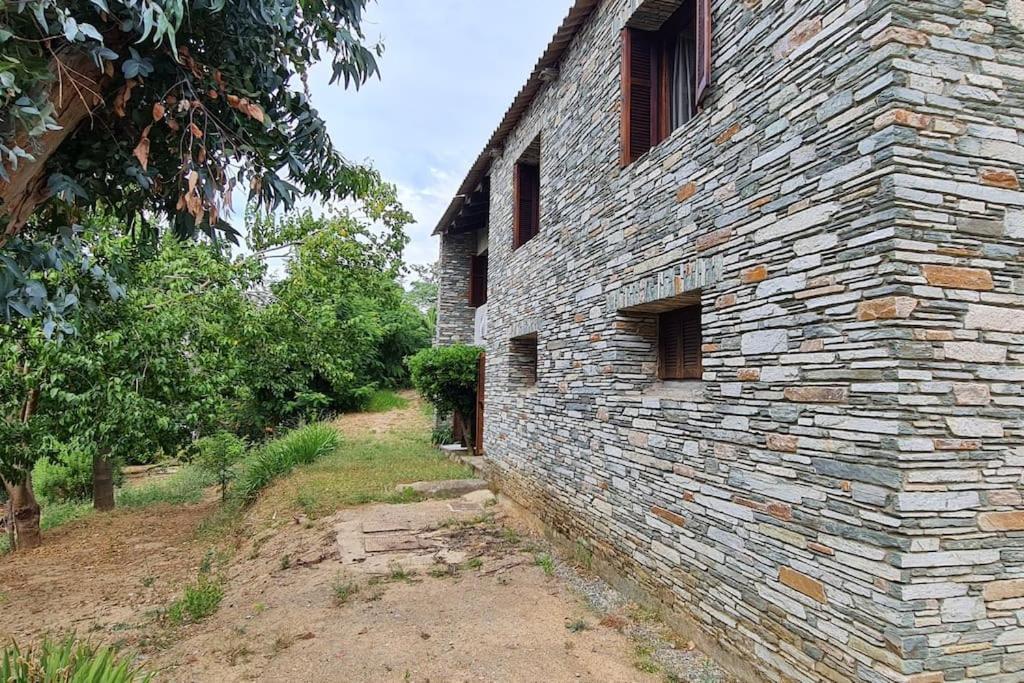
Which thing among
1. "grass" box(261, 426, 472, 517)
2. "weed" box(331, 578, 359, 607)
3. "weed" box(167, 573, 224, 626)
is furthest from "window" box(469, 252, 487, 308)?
"weed" box(167, 573, 224, 626)

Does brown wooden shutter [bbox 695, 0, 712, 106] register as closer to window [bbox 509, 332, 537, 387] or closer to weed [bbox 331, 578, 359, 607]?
window [bbox 509, 332, 537, 387]


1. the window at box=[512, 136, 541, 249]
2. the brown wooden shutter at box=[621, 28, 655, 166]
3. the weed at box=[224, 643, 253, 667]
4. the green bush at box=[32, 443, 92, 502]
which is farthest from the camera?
the green bush at box=[32, 443, 92, 502]

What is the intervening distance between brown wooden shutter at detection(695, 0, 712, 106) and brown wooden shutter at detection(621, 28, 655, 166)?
1062 mm

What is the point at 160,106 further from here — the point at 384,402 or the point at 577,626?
the point at 384,402

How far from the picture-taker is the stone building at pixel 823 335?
7.99 ft

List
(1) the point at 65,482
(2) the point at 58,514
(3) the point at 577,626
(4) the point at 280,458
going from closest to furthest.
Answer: (3) the point at 577,626
(2) the point at 58,514
(4) the point at 280,458
(1) the point at 65,482

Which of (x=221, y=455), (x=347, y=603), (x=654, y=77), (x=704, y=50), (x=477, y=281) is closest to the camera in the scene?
(x=704, y=50)

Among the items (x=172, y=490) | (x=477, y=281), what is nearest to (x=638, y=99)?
(x=477, y=281)

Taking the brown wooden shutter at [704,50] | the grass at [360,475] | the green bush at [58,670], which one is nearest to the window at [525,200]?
the grass at [360,475]

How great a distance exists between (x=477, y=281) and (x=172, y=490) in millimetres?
7801

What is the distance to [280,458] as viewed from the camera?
10.4 m

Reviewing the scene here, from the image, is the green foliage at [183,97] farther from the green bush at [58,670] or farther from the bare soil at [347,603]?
the bare soil at [347,603]

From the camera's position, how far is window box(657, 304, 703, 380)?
4.39 m

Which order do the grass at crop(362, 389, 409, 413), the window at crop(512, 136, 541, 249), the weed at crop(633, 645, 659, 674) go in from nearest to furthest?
the weed at crop(633, 645, 659, 674), the window at crop(512, 136, 541, 249), the grass at crop(362, 389, 409, 413)
